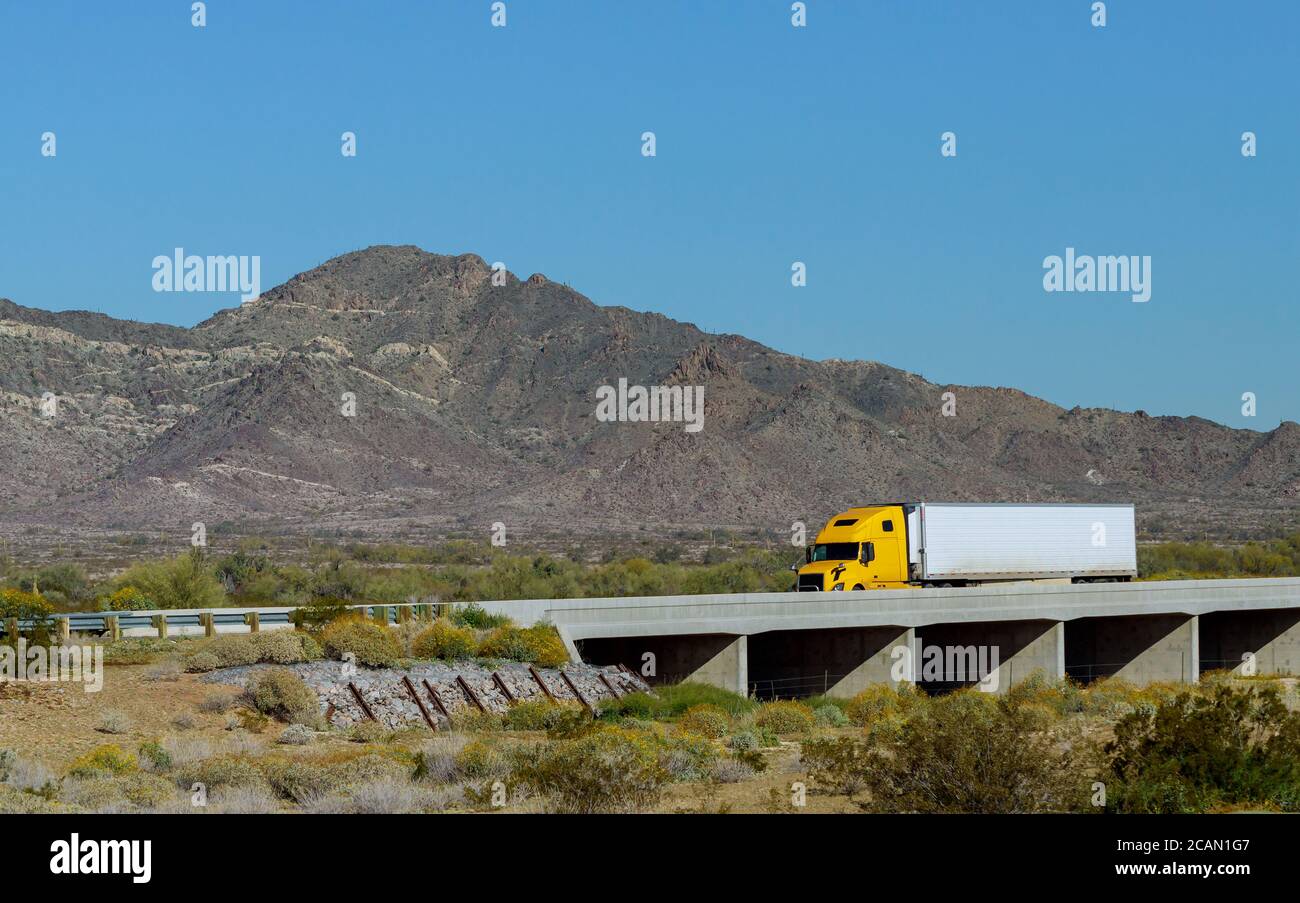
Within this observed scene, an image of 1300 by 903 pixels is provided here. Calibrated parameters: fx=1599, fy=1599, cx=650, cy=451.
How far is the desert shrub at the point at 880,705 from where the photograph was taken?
82.5 ft

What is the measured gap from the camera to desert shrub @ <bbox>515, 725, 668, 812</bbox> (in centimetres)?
1412

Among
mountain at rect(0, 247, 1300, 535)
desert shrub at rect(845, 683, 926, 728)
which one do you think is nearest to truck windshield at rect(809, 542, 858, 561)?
desert shrub at rect(845, 683, 926, 728)

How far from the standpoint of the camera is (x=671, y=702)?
25812mm

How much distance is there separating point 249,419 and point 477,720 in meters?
109

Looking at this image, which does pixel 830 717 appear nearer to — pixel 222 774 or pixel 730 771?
pixel 730 771

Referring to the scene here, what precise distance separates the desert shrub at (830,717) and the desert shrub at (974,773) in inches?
393

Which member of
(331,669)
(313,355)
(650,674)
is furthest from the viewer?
(313,355)

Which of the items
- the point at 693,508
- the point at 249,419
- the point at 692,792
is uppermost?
the point at 249,419
